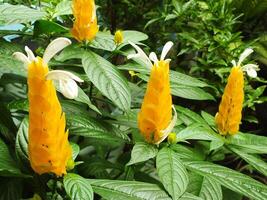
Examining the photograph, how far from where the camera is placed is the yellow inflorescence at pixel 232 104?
54.5 inches

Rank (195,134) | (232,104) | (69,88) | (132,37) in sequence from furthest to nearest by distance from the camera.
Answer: (132,37), (232,104), (195,134), (69,88)

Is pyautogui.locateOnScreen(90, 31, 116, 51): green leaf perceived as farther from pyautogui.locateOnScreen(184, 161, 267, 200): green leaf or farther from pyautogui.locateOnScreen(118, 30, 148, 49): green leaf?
pyautogui.locateOnScreen(184, 161, 267, 200): green leaf

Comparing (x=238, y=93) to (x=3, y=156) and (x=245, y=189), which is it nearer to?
(x=245, y=189)

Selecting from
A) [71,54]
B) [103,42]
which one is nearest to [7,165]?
[71,54]

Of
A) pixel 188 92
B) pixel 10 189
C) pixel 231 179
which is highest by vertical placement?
pixel 188 92

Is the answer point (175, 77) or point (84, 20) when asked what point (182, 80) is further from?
point (84, 20)

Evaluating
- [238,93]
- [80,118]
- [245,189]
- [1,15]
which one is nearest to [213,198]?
[245,189]

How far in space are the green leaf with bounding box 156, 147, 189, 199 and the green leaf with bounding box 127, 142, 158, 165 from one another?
0.08 feet

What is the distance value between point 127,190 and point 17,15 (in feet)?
1.90

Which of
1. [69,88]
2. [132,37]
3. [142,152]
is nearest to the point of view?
[69,88]

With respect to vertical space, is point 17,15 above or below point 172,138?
above

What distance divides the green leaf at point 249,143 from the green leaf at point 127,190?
1.23 feet

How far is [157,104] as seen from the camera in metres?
1.20

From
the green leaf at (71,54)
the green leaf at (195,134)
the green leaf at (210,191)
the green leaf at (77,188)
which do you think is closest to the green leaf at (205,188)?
the green leaf at (210,191)
